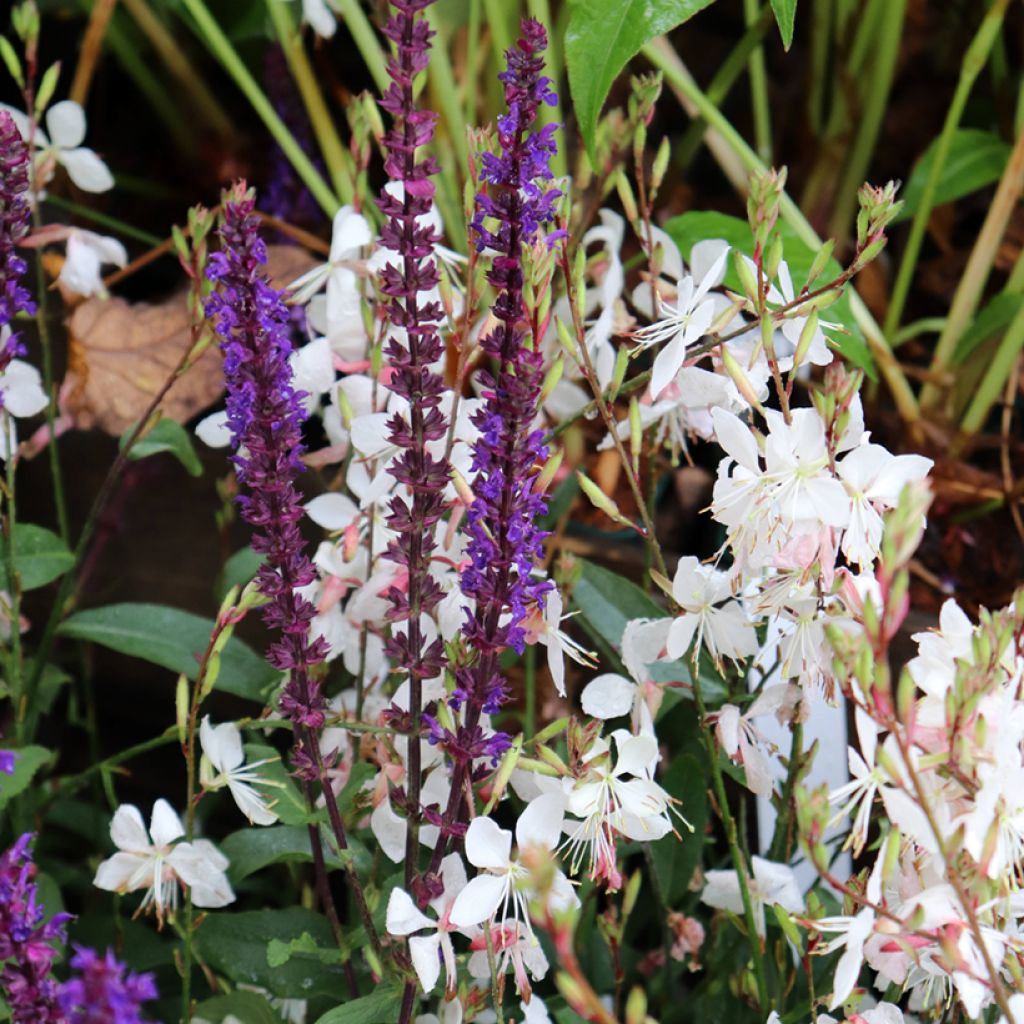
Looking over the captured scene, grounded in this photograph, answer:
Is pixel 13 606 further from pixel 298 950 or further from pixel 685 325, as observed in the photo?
pixel 685 325

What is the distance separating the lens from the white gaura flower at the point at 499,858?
41 centimetres

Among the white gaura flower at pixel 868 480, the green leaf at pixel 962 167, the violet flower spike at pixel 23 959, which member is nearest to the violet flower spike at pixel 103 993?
the violet flower spike at pixel 23 959

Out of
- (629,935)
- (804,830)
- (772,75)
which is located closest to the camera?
(804,830)

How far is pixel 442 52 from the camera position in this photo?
0.77 m

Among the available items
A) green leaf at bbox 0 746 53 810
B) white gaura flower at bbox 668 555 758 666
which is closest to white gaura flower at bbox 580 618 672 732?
white gaura flower at bbox 668 555 758 666

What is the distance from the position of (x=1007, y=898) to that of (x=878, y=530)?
0.12 m

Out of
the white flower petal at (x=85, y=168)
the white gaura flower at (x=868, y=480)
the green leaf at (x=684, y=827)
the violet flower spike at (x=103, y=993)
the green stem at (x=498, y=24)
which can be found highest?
the white flower petal at (x=85, y=168)

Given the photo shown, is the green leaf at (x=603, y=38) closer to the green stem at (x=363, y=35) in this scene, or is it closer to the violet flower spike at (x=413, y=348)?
the violet flower spike at (x=413, y=348)

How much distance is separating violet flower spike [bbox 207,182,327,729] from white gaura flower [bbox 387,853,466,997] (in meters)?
0.06

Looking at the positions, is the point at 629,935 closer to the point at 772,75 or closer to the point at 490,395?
the point at 490,395

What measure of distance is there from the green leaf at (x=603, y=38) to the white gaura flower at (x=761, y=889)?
10.7 inches

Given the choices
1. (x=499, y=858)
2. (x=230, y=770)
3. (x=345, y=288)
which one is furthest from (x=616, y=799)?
(x=345, y=288)

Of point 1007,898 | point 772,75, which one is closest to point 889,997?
point 1007,898

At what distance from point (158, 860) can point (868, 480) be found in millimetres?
301
